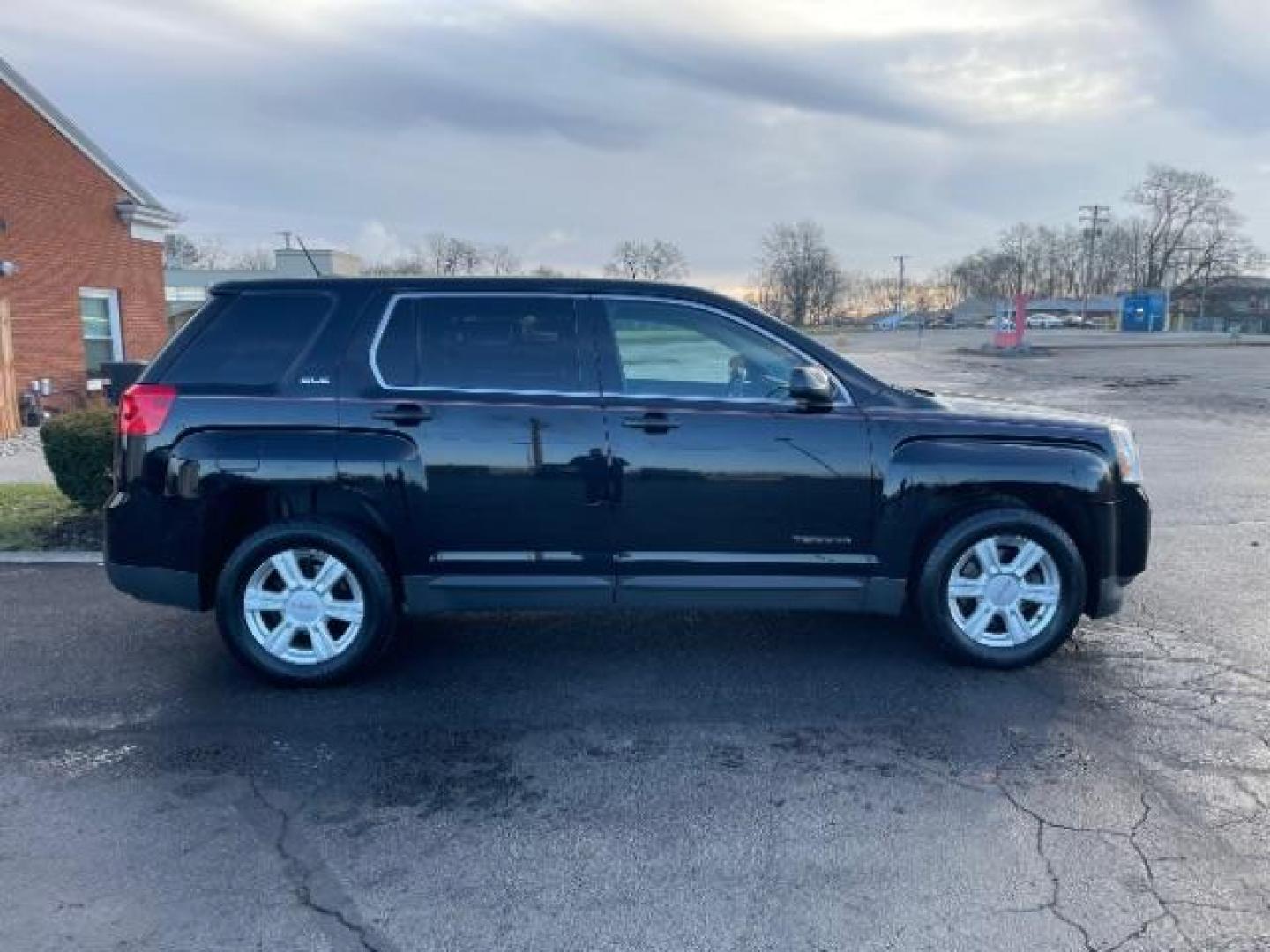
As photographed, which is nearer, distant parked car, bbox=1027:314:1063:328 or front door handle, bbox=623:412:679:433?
front door handle, bbox=623:412:679:433

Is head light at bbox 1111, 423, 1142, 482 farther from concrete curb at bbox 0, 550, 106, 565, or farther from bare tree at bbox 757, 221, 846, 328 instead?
bare tree at bbox 757, 221, 846, 328

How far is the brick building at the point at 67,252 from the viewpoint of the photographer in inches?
569

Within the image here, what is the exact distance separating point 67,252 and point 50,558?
38.2ft

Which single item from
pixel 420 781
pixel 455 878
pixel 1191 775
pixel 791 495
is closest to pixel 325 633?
pixel 420 781

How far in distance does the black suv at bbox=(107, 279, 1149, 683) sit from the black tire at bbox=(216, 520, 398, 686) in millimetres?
12

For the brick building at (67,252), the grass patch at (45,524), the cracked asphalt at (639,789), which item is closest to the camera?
the cracked asphalt at (639,789)

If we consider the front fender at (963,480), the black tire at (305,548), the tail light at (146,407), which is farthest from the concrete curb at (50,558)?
the front fender at (963,480)

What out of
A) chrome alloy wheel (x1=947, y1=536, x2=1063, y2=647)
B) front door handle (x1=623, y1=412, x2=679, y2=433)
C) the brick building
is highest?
the brick building

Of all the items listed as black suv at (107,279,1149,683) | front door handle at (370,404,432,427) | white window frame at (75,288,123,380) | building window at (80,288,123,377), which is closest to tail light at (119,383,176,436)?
black suv at (107,279,1149,683)

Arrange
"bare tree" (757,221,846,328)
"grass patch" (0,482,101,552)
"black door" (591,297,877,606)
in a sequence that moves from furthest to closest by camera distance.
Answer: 1. "bare tree" (757,221,846,328)
2. "grass patch" (0,482,101,552)
3. "black door" (591,297,877,606)

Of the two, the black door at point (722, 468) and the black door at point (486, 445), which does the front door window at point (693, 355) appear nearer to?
the black door at point (722, 468)

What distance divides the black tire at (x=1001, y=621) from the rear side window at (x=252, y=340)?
316 centimetres

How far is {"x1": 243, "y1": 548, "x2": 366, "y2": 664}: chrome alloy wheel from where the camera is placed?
4.24 m

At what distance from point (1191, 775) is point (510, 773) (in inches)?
102
